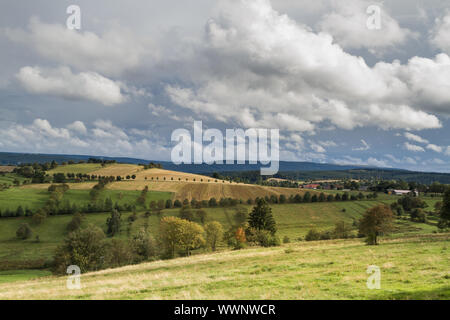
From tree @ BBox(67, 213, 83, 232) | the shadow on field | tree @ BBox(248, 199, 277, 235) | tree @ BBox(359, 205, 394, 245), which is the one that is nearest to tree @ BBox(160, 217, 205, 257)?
tree @ BBox(248, 199, 277, 235)

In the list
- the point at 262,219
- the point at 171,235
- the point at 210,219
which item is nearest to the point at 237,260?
the point at 262,219

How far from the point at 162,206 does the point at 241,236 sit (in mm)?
81714

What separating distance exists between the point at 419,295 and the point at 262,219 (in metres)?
62.7

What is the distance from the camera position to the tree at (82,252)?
64438 millimetres

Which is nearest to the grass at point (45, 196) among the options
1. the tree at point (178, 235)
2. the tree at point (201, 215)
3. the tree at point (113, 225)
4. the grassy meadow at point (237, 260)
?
the grassy meadow at point (237, 260)

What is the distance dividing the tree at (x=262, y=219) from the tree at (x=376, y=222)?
27171 millimetres

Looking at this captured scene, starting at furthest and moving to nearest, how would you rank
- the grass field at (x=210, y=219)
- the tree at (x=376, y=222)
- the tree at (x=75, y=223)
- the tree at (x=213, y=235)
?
the tree at (x=75, y=223), the grass field at (x=210, y=219), the tree at (x=213, y=235), the tree at (x=376, y=222)

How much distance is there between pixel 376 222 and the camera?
4994 cm

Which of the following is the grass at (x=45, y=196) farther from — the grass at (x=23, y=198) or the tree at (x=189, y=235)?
the tree at (x=189, y=235)

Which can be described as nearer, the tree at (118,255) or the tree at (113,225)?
the tree at (118,255)

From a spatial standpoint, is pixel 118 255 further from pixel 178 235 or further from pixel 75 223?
pixel 75 223

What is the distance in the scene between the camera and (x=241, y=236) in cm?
7675
